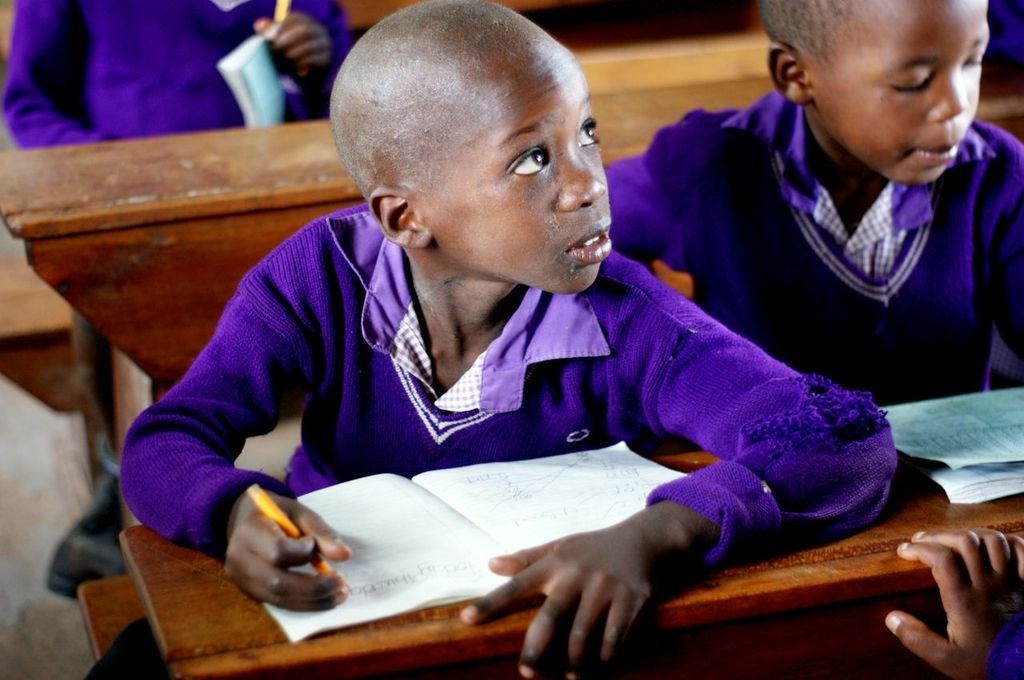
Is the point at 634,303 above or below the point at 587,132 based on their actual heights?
below

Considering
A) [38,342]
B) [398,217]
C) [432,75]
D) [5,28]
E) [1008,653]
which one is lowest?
[38,342]

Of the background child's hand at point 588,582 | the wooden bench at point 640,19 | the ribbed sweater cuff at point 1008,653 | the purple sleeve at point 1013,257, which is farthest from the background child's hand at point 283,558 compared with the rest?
the wooden bench at point 640,19

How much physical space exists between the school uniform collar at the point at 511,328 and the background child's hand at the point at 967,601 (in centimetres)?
40

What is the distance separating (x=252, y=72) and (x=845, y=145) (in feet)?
3.01

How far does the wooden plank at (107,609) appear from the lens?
1.79 meters

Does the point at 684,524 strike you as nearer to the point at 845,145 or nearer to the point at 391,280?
the point at 391,280

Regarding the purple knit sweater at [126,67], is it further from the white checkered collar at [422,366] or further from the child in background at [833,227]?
the white checkered collar at [422,366]

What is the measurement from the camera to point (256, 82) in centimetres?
208

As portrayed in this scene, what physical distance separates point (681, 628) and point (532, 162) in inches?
17.9

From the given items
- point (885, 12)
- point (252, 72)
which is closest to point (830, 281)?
point (885, 12)

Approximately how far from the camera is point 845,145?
1.66 metres

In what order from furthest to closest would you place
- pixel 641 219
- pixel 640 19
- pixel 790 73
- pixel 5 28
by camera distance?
1. pixel 640 19
2. pixel 5 28
3. pixel 641 219
4. pixel 790 73

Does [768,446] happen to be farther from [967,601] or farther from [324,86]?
[324,86]

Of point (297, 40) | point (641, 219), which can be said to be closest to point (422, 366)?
point (641, 219)
